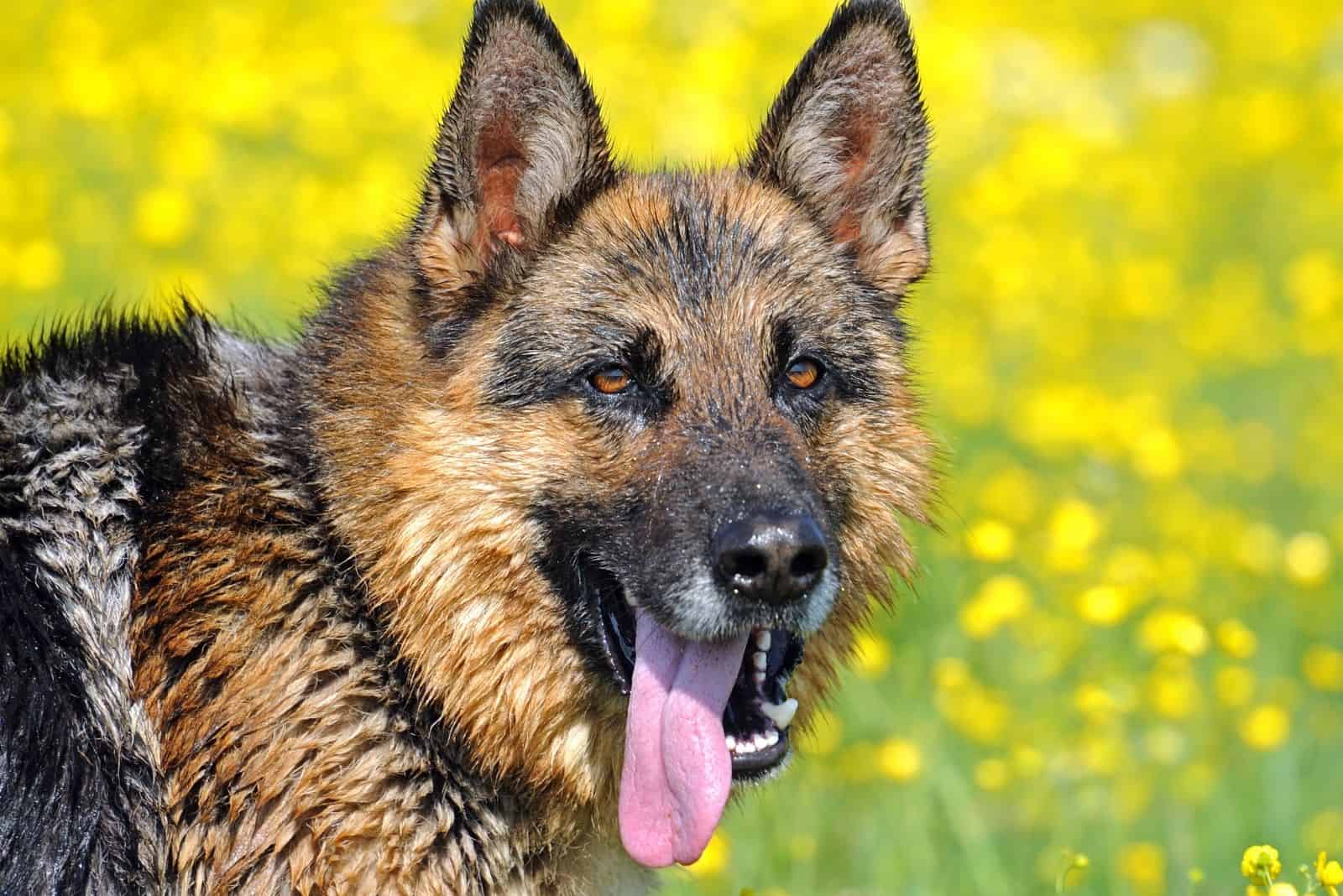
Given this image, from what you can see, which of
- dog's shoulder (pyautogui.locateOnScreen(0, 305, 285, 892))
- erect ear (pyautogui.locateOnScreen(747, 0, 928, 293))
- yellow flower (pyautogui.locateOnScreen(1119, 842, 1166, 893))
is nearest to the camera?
dog's shoulder (pyautogui.locateOnScreen(0, 305, 285, 892))

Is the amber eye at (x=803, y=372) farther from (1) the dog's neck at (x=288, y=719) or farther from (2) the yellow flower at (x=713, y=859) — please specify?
(2) the yellow flower at (x=713, y=859)

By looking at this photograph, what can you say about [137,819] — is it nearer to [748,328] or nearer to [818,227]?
[748,328]

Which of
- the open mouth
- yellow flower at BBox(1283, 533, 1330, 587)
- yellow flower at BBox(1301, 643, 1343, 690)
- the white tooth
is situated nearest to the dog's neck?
the open mouth

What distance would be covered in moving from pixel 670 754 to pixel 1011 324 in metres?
7.55

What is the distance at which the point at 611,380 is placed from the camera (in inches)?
163

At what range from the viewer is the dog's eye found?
14.2 ft

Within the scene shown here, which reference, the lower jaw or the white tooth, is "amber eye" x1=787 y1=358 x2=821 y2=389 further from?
the lower jaw

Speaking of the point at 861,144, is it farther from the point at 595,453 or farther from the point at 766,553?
the point at 766,553

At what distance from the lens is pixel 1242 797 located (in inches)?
250

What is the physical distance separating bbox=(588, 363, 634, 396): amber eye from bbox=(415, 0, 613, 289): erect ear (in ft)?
1.42

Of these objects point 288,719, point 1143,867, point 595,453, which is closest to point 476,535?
point 595,453

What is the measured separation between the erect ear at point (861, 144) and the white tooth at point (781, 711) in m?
1.31

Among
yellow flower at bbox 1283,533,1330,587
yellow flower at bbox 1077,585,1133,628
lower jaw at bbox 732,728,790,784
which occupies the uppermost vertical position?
yellow flower at bbox 1077,585,1133,628

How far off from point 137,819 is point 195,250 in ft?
20.8
